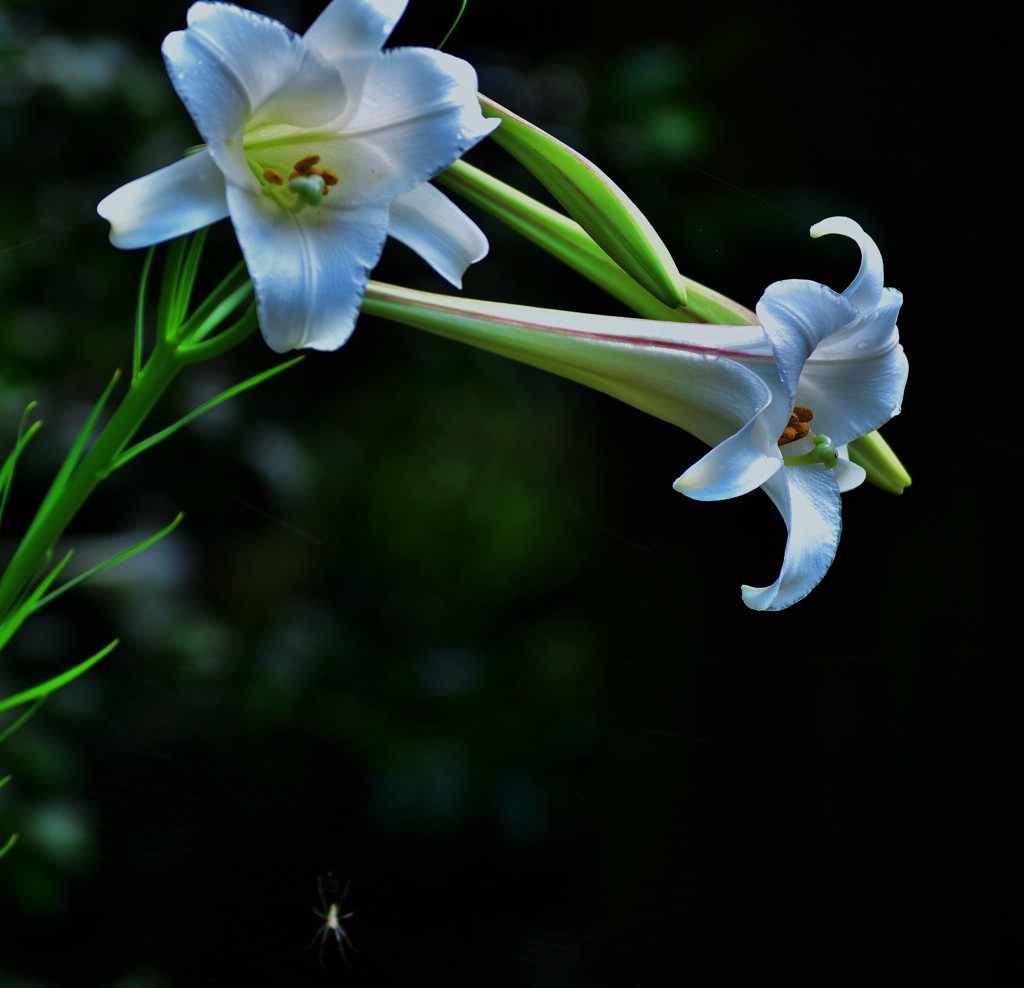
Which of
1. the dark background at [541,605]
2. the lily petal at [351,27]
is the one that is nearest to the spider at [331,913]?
the dark background at [541,605]

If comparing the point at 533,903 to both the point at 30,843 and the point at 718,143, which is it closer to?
the point at 30,843

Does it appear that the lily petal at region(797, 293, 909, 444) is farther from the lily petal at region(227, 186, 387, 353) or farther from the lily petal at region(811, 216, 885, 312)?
the lily petal at region(227, 186, 387, 353)

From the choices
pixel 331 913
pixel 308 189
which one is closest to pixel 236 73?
pixel 308 189

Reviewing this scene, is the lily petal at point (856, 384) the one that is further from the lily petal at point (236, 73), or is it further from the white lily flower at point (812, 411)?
the lily petal at point (236, 73)

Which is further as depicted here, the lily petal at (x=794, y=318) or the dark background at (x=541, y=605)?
the dark background at (x=541, y=605)

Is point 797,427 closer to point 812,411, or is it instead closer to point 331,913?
point 812,411

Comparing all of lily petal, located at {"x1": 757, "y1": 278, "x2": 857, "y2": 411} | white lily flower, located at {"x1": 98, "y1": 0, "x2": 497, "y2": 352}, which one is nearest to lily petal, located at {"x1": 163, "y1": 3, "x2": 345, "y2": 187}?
white lily flower, located at {"x1": 98, "y1": 0, "x2": 497, "y2": 352}

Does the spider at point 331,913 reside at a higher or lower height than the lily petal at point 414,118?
lower
